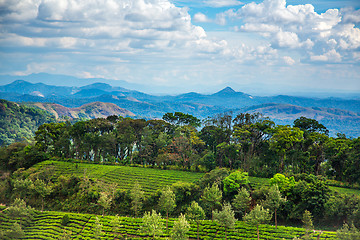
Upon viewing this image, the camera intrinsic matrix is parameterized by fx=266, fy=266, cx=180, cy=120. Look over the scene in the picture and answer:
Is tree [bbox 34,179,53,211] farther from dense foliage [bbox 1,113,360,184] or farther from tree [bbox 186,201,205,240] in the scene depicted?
tree [bbox 186,201,205,240]

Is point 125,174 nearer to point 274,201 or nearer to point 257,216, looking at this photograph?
point 257,216

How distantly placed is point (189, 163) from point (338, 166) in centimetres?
3457

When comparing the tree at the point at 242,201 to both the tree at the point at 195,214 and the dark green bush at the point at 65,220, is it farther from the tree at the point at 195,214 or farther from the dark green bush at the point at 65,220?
the dark green bush at the point at 65,220

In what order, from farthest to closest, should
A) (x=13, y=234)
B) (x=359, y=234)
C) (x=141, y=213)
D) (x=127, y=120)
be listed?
(x=127, y=120), (x=141, y=213), (x=13, y=234), (x=359, y=234)

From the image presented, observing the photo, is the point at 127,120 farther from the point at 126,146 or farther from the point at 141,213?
the point at 141,213

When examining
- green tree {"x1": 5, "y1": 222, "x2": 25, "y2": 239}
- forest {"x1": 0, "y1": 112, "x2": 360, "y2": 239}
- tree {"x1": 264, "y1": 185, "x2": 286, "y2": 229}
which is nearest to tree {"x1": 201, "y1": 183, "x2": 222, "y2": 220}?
forest {"x1": 0, "y1": 112, "x2": 360, "y2": 239}

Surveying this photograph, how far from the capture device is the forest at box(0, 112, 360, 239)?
45906 mm

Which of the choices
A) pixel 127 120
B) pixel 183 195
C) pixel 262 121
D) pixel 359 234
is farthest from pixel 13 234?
pixel 262 121

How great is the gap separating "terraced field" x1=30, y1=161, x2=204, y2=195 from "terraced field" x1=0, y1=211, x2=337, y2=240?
36.6 ft

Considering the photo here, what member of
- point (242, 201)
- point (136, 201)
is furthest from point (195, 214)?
point (136, 201)

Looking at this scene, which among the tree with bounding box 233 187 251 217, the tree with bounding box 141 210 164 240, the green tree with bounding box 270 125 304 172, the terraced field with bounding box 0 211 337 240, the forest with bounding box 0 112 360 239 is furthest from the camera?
the green tree with bounding box 270 125 304 172

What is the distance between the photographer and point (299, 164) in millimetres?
60438

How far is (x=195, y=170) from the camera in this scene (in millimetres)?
68312

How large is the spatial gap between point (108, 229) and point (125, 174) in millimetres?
21259
